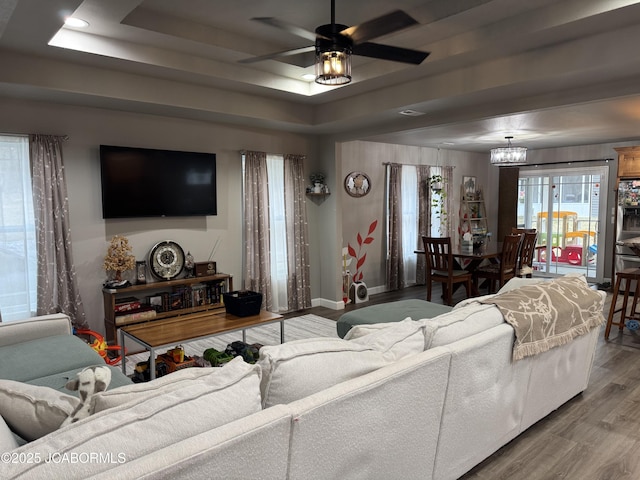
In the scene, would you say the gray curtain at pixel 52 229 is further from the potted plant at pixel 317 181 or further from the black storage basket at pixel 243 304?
the potted plant at pixel 317 181

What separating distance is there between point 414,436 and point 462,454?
487mm

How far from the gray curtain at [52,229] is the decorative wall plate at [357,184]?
12.3 ft

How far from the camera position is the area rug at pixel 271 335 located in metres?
4.30

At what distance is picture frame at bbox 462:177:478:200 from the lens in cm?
851

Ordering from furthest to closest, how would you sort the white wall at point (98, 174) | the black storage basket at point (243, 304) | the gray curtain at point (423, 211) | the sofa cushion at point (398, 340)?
the gray curtain at point (423, 211)
the white wall at point (98, 174)
the black storage basket at point (243, 304)
the sofa cushion at point (398, 340)

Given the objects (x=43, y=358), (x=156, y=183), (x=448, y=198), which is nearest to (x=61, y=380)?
(x=43, y=358)

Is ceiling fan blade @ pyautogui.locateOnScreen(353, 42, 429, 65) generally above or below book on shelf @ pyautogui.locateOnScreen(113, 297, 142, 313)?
above

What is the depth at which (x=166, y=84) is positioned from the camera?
13.4 feet

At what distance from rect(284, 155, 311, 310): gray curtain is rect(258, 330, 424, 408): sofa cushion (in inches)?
150

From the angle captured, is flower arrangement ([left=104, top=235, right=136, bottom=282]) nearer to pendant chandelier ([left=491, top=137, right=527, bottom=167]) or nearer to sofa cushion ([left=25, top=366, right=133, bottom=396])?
sofa cushion ([left=25, top=366, right=133, bottom=396])

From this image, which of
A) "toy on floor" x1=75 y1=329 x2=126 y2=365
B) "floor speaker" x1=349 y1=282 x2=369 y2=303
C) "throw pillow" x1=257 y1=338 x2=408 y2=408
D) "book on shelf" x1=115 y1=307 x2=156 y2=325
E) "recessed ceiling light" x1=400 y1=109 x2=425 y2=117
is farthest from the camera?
"floor speaker" x1=349 y1=282 x2=369 y2=303

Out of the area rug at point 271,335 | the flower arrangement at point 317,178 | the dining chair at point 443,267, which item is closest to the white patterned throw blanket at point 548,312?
the area rug at point 271,335

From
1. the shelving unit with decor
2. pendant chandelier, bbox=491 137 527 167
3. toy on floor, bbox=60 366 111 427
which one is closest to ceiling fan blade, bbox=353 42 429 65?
toy on floor, bbox=60 366 111 427

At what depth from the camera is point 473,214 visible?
28.6 feet
